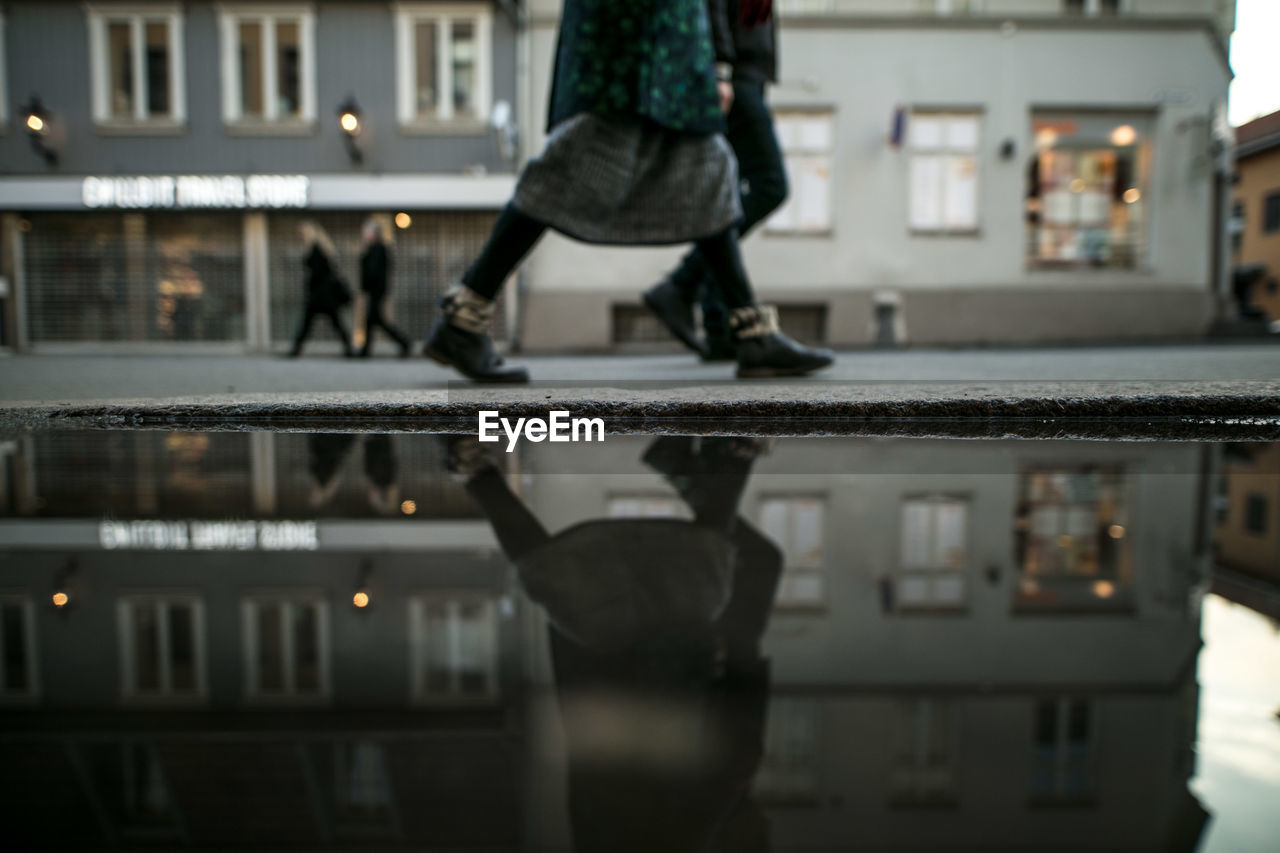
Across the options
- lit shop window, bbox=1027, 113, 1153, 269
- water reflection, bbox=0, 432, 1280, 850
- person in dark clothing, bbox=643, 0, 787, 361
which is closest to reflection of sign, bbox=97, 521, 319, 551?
water reflection, bbox=0, 432, 1280, 850

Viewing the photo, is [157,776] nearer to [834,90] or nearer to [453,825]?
[453,825]

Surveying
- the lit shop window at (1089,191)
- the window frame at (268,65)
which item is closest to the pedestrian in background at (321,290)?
the window frame at (268,65)

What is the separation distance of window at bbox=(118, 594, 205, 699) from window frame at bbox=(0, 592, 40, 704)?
0.19 ft

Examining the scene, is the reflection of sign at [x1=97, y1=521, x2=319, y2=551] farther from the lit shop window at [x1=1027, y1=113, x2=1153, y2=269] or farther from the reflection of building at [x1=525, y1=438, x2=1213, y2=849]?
the lit shop window at [x1=1027, y1=113, x2=1153, y2=269]

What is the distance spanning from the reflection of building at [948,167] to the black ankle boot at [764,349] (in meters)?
8.81

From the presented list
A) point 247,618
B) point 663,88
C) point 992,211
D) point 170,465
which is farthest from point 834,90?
point 247,618

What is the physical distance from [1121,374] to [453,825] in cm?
404

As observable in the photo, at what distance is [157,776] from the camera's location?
527mm

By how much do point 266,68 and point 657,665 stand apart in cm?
1414

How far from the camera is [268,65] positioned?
12.7 meters

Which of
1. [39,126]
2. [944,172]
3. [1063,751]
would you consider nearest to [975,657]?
[1063,751]

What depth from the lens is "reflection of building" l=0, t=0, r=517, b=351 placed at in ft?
41.0

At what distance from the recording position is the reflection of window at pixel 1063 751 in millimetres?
511

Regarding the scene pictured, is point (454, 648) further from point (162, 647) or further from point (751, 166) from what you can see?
point (751, 166)
